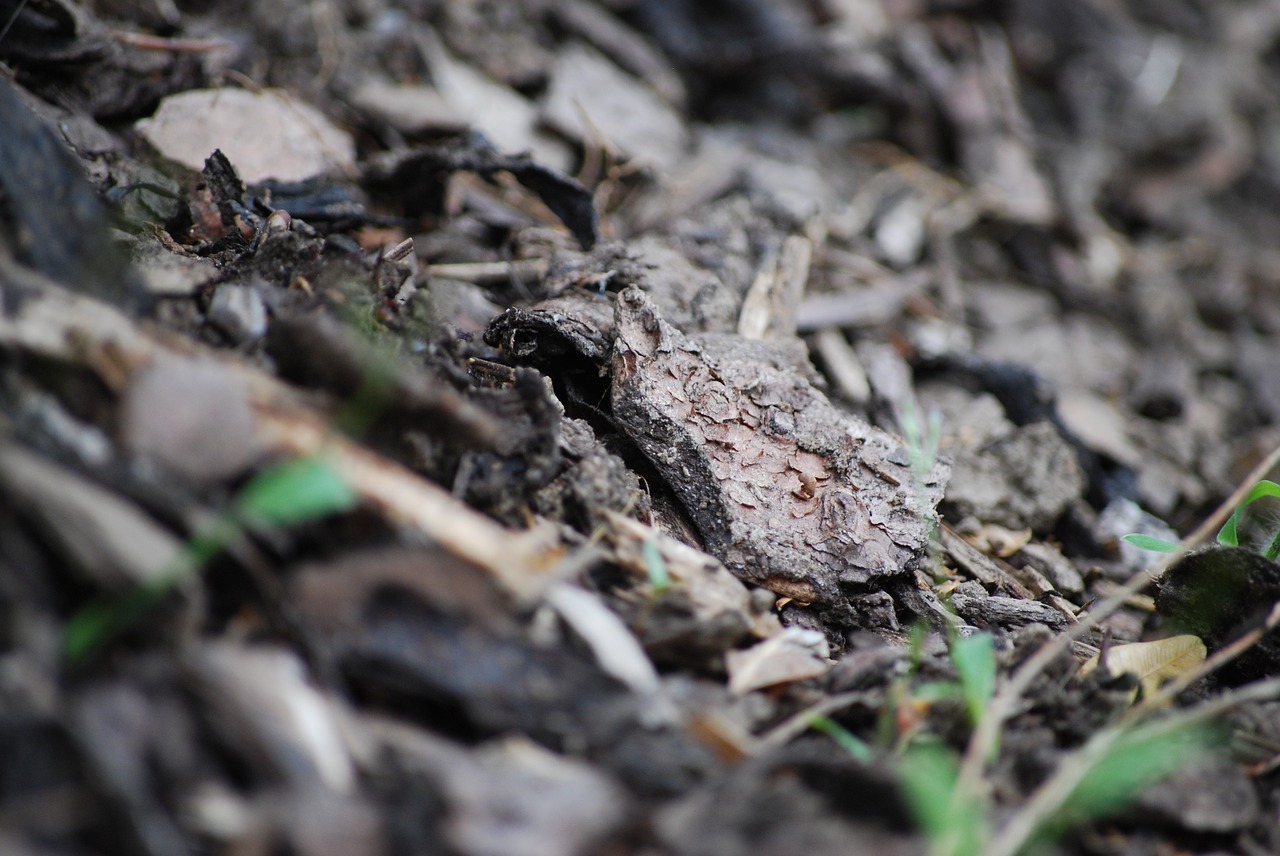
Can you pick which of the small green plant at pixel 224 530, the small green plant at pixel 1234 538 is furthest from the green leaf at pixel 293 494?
the small green plant at pixel 1234 538

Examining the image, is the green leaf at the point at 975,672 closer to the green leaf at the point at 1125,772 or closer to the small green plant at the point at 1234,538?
the green leaf at the point at 1125,772

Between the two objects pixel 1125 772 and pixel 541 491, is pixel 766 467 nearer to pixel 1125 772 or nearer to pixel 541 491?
pixel 541 491

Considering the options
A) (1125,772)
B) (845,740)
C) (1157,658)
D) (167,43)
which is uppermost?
(167,43)

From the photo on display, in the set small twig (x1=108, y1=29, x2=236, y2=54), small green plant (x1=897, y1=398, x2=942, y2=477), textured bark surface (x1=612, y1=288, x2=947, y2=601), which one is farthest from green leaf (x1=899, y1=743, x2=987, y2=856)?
small twig (x1=108, y1=29, x2=236, y2=54)

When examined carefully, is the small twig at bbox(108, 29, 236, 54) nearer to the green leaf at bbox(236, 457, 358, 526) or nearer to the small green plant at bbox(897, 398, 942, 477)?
the green leaf at bbox(236, 457, 358, 526)

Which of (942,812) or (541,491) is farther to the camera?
(541,491)

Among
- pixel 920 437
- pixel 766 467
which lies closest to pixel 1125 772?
pixel 766 467
